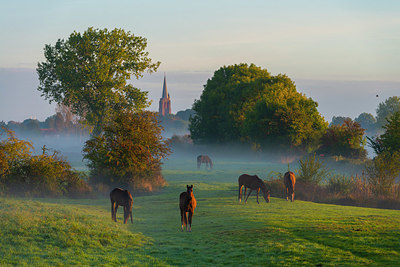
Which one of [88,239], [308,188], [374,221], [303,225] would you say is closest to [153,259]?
[88,239]

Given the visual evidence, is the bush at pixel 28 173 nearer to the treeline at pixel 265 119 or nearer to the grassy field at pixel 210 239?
the grassy field at pixel 210 239

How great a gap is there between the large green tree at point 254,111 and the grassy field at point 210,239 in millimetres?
46465

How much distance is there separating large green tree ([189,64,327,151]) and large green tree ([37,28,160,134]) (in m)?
20.9

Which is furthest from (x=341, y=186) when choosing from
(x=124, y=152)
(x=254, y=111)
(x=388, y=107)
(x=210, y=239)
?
(x=388, y=107)

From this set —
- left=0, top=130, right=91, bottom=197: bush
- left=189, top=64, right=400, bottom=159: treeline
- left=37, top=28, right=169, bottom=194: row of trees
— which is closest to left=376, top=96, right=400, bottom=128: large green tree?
left=189, top=64, right=400, bottom=159: treeline

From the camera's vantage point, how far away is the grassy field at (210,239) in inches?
588

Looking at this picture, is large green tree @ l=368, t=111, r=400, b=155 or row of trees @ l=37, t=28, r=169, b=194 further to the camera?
row of trees @ l=37, t=28, r=169, b=194

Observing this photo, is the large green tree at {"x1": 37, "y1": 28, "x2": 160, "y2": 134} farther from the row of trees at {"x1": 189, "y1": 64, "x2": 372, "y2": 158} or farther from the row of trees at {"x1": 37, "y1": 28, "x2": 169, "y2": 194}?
the row of trees at {"x1": 189, "y1": 64, "x2": 372, "y2": 158}

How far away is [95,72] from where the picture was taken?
58625 mm

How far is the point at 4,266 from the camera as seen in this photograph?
13.8m

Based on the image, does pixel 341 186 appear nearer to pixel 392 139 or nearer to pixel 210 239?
pixel 392 139

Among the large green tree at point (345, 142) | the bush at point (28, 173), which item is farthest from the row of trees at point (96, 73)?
the large green tree at point (345, 142)

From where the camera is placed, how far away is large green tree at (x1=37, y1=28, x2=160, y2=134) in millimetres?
59812

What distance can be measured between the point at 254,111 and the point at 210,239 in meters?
56.5
